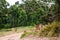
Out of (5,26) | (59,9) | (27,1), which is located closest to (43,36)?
(59,9)

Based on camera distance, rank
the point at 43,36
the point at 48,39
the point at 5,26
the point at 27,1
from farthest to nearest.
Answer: the point at 27,1 → the point at 5,26 → the point at 43,36 → the point at 48,39

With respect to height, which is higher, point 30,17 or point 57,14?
point 57,14

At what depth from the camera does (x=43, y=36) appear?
1230 cm

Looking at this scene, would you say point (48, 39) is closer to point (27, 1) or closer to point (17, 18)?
point (17, 18)

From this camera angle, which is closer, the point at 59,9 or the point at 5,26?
the point at 59,9

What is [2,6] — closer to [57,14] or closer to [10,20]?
[10,20]

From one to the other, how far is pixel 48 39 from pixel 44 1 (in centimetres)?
2360

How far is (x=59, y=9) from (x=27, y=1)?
72.5 ft

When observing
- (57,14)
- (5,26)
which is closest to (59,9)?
(57,14)

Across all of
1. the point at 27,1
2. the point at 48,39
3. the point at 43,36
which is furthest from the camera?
the point at 27,1

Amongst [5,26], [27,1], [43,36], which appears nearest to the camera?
[43,36]

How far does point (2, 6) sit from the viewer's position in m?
31.0

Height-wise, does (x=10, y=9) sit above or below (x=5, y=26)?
above

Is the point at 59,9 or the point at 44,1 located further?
the point at 44,1
